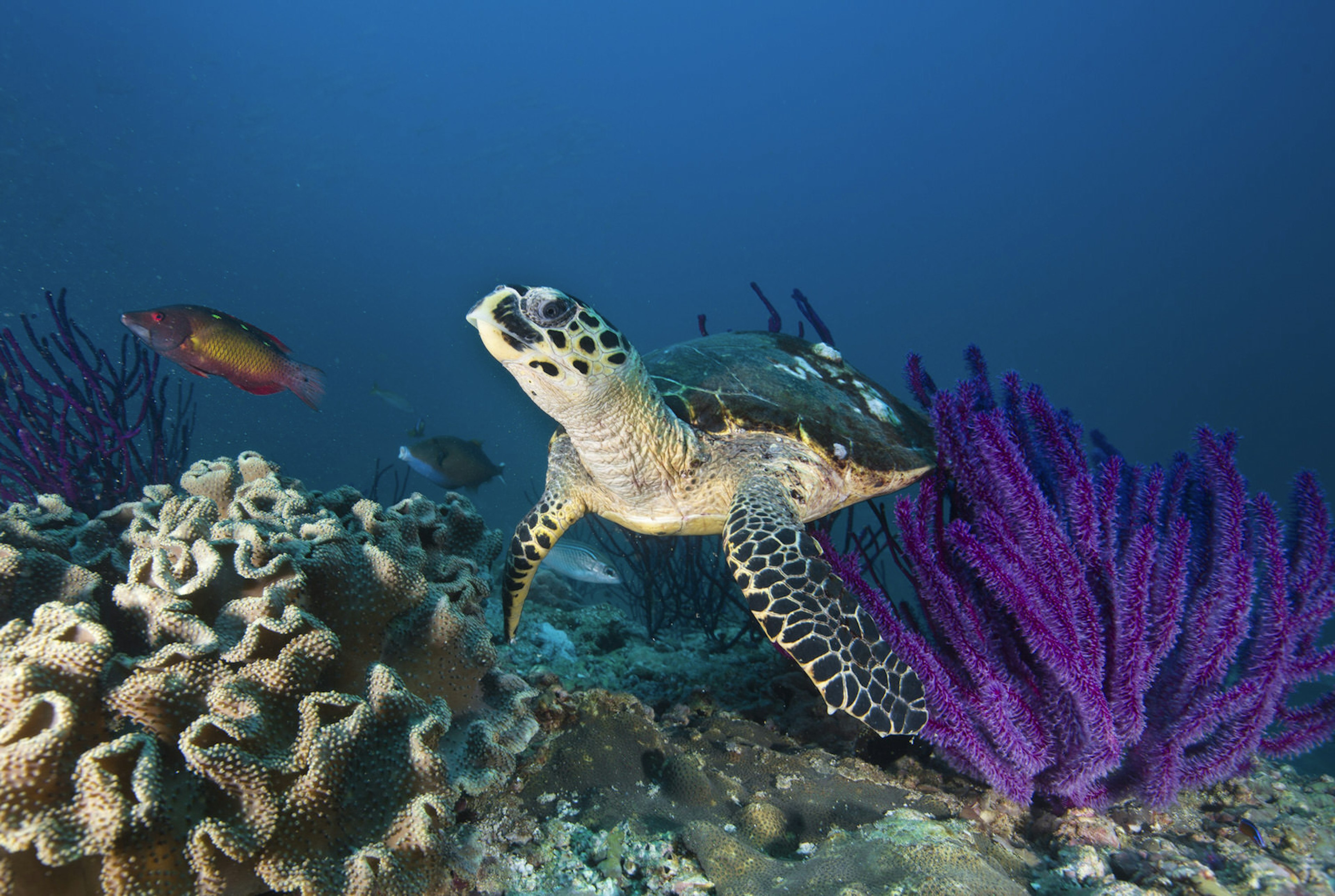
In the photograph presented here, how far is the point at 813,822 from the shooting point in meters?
1.82

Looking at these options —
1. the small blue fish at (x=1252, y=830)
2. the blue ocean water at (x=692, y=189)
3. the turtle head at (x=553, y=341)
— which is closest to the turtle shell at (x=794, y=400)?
the turtle head at (x=553, y=341)

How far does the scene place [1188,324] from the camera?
250 ft

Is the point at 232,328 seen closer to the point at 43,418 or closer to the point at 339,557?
the point at 43,418

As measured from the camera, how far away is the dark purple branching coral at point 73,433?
177 inches

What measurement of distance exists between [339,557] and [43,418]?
5.25 metres

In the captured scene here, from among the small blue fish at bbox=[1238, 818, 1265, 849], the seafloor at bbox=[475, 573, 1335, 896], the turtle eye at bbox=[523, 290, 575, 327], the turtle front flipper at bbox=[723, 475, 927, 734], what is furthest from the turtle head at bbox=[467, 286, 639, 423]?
the small blue fish at bbox=[1238, 818, 1265, 849]

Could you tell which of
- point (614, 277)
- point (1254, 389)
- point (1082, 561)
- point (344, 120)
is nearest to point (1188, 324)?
point (1254, 389)

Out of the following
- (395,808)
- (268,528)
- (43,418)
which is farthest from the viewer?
(43,418)

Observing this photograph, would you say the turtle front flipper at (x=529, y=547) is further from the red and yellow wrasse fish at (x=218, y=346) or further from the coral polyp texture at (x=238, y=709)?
the red and yellow wrasse fish at (x=218, y=346)

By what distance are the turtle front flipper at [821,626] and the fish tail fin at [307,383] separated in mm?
3520

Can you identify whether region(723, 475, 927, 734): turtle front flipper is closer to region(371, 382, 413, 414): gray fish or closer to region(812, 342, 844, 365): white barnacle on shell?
region(812, 342, 844, 365): white barnacle on shell

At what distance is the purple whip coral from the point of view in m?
2.11

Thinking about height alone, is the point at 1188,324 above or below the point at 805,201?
below

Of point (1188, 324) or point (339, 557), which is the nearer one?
point (339, 557)
